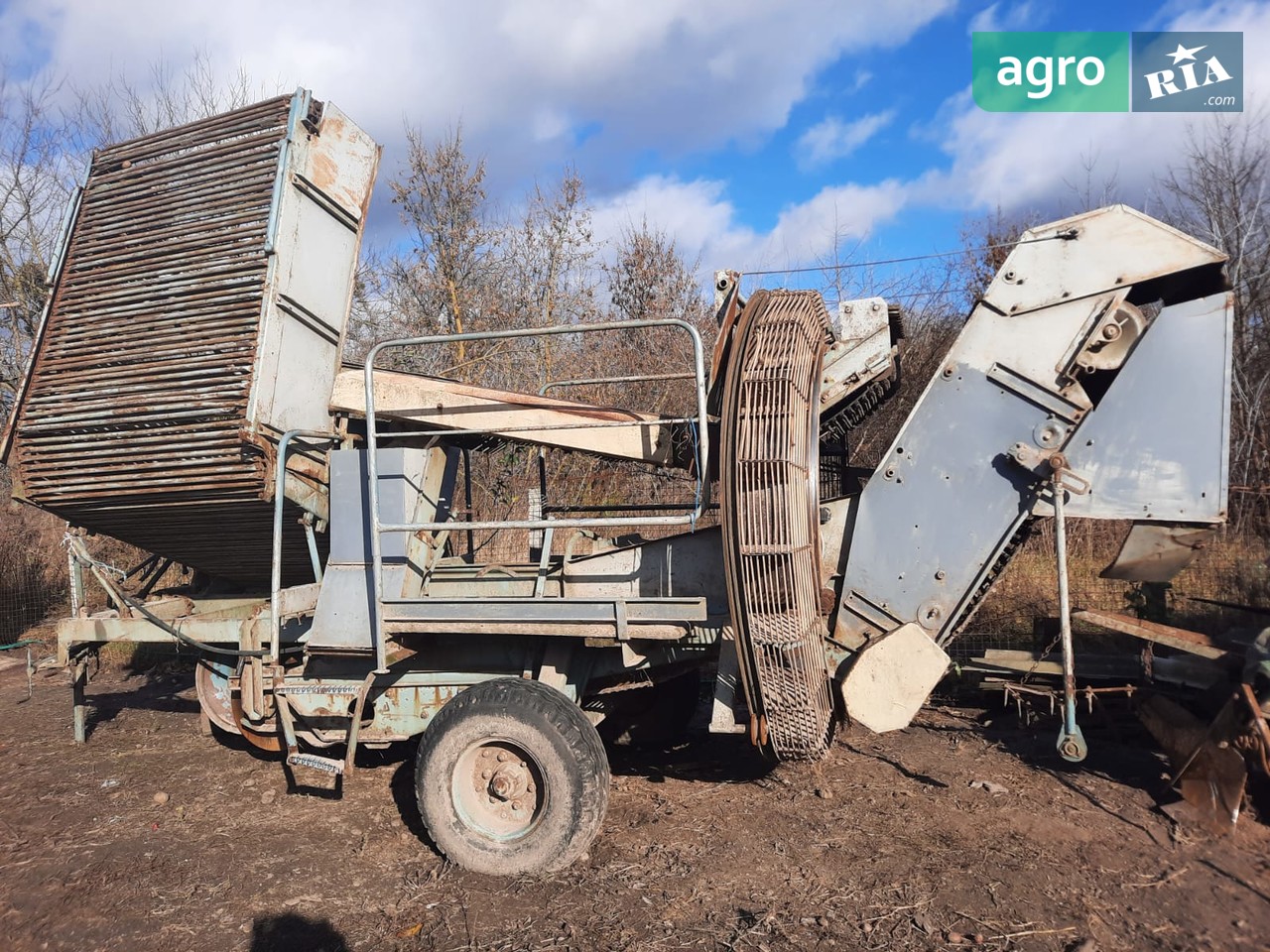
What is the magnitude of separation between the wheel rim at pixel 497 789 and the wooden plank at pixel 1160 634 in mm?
2940

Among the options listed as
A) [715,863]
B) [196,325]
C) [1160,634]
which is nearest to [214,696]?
[196,325]

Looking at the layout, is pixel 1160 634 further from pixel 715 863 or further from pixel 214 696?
pixel 214 696

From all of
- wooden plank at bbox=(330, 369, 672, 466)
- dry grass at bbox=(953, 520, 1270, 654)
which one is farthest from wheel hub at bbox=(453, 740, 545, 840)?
dry grass at bbox=(953, 520, 1270, 654)

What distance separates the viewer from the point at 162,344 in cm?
505

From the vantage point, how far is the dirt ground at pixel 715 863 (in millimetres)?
3488

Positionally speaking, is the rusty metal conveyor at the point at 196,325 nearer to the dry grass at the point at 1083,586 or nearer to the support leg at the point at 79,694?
the support leg at the point at 79,694

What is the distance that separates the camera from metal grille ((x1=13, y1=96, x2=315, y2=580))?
4.88 meters

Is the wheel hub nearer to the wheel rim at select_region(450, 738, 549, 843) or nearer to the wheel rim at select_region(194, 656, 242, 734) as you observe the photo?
the wheel rim at select_region(450, 738, 549, 843)

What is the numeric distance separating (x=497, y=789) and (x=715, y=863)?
1.10 metres

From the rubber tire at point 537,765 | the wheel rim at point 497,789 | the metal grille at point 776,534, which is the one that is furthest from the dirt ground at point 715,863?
the metal grille at point 776,534

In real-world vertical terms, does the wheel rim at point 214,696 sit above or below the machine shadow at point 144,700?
above

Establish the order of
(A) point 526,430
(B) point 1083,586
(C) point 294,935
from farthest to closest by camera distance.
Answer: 1. (B) point 1083,586
2. (A) point 526,430
3. (C) point 294,935

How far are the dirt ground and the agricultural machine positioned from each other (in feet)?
1.39

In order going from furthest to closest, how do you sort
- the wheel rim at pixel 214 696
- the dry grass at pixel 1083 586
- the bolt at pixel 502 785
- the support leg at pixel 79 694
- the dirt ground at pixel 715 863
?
the dry grass at pixel 1083 586 < the wheel rim at pixel 214 696 < the support leg at pixel 79 694 < the bolt at pixel 502 785 < the dirt ground at pixel 715 863
